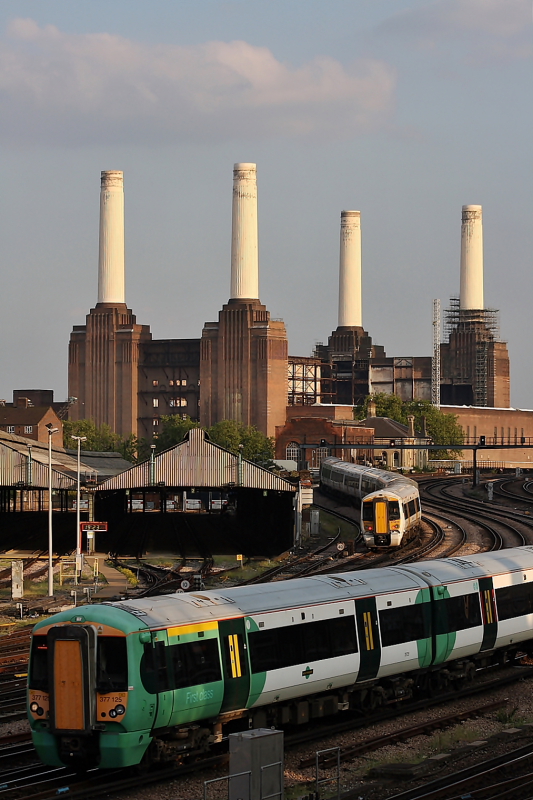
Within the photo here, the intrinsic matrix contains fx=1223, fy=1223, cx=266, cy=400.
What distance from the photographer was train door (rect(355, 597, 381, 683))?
70.9 ft

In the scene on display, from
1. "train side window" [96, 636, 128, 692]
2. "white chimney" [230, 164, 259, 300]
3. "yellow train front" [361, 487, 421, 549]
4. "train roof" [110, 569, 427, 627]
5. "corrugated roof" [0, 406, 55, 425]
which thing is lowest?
"yellow train front" [361, 487, 421, 549]

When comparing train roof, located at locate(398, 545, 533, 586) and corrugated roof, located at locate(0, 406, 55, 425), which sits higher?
train roof, located at locate(398, 545, 533, 586)

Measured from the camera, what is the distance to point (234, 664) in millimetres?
19094

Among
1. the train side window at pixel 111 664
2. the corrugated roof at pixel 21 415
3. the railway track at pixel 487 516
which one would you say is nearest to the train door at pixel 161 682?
the train side window at pixel 111 664

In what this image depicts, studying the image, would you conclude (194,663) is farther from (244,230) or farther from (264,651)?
(244,230)

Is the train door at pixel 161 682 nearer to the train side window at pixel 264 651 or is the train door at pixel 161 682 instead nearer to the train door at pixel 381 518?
the train side window at pixel 264 651

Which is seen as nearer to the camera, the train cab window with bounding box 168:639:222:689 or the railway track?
the train cab window with bounding box 168:639:222:689

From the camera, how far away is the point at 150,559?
61.1m

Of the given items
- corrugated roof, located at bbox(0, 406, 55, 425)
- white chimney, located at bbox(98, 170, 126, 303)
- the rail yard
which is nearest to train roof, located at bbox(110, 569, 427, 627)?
the rail yard

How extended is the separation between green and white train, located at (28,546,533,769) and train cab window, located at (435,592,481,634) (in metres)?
0.03

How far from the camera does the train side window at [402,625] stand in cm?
2216

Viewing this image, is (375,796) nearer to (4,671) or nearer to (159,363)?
(4,671)

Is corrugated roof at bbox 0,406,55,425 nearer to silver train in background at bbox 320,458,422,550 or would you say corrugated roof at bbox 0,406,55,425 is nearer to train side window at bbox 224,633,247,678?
silver train in background at bbox 320,458,422,550

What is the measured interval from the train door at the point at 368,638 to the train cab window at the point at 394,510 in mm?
32393
